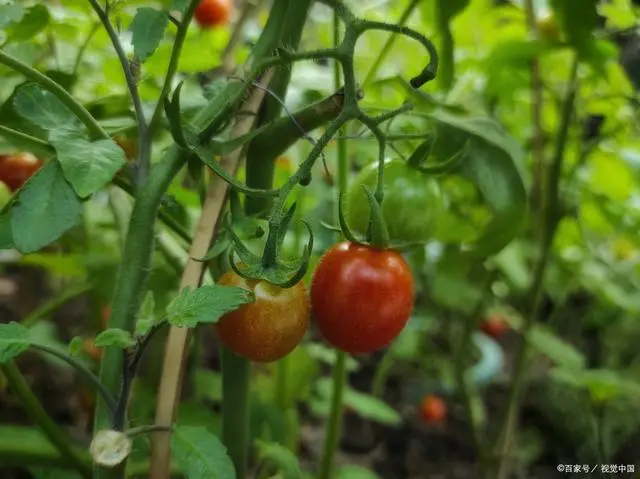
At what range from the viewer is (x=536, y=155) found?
3.41 feet

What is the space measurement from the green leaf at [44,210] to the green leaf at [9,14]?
12 centimetres

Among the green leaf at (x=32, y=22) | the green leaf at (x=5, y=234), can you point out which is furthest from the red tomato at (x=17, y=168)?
the green leaf at (x=5, y=234)

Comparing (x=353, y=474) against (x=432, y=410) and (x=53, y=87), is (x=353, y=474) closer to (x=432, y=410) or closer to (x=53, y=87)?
(x=432, y=410)

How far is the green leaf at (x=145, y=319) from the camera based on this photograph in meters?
0.44

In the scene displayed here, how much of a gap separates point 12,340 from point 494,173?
0.40 m

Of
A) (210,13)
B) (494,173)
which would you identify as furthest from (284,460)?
(210,13)

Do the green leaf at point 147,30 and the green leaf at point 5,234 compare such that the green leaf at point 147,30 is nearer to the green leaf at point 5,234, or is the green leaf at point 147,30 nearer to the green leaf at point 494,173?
the green leaf at point 5,234

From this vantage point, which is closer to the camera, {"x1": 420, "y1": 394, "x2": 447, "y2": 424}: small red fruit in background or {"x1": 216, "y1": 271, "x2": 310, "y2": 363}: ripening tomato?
{"x1": 216, "y1": 271, "x2": 310, "y2": 363}: ripening tomato

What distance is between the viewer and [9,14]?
477 millimetres

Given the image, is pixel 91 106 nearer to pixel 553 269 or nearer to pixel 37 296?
pixel 37 296

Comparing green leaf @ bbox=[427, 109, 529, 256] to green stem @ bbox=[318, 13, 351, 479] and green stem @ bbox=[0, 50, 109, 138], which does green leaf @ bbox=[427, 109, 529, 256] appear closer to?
green stem @ bbox=[318, 13, 351, 479]

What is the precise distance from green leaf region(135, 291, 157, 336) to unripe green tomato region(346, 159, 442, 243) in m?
0.17

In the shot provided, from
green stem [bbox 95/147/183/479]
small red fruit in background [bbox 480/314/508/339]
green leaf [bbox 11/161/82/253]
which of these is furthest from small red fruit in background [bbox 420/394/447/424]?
green leaf [bbox 11/161/82/253]

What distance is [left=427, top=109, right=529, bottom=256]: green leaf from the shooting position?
607mm
